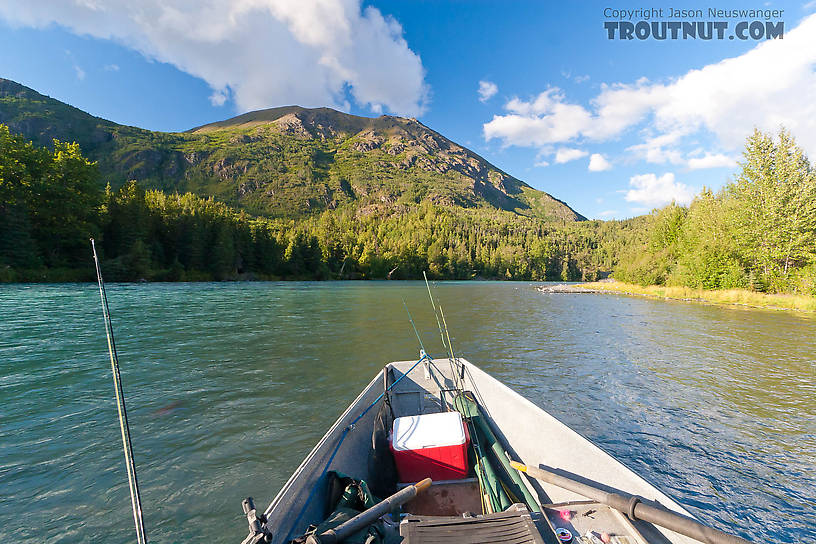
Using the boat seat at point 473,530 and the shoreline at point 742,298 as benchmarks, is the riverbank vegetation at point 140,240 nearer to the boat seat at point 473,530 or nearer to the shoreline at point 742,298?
the boat seat at point 473,530

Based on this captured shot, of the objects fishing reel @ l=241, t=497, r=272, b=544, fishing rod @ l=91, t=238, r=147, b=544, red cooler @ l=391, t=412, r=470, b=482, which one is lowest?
red cooler @ l=391, t=412, r=470, b=482

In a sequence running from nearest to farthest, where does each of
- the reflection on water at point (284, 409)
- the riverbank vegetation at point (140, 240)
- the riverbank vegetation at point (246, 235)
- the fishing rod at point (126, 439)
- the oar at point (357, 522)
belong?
the fishing rod at point (126, 439) → the oar at point (357, 522) → the reflection on water at point (284, 409) → the riverbank vegetation at point (246, 235) → the riverbank vegetation at point (140, 240)

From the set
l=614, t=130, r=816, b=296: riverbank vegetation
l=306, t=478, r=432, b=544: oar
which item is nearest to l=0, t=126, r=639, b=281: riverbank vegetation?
l=306, t=478, r=432, b=544: oar

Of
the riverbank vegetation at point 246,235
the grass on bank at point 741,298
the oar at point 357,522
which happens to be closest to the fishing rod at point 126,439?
the oar at point 357,522

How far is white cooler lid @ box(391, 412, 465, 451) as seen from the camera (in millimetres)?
4363

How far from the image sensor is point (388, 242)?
11881cm

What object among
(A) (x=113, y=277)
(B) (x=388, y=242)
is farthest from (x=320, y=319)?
(B) (x=388, y=242)

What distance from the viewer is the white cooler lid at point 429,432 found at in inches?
172

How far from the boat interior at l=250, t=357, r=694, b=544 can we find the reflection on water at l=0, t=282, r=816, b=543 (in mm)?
1848

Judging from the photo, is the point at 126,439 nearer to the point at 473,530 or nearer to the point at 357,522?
the point at 357,522

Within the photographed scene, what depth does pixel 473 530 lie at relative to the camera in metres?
2.56

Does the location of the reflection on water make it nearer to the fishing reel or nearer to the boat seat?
the fishing reel

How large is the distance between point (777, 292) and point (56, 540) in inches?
1935

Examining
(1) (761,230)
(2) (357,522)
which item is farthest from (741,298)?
(2) (357,522)
